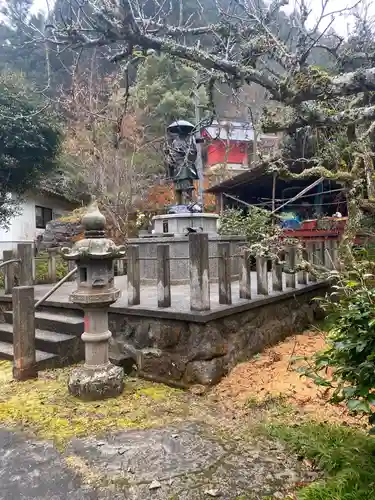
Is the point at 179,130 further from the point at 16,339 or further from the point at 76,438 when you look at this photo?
the point at 76,438

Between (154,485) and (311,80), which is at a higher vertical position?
(311,80)

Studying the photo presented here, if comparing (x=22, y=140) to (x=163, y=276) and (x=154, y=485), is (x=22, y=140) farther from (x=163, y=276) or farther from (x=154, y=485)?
(x=154, y=485)

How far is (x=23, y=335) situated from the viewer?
404 centimetres

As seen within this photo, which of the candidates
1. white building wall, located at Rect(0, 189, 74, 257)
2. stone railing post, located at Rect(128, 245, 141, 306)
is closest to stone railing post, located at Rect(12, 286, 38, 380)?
stone railing post, located at Rect(128, 245, 141, 306)

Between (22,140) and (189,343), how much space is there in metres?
7.82

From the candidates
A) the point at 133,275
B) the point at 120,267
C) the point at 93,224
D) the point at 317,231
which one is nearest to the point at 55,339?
the point at 133,275

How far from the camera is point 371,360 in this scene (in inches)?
76.2

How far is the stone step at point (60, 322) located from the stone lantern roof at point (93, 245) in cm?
138

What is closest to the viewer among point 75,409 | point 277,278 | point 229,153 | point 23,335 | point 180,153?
point 75,409

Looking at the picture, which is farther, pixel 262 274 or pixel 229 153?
pixel 229 153

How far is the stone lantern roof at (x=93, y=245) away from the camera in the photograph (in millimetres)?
3552

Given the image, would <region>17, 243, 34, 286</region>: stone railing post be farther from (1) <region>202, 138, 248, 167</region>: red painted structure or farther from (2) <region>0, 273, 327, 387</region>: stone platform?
(1) <region>202, 138, 248, 167</region>: red painted structure

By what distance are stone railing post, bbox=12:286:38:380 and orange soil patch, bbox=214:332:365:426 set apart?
2.03 meters

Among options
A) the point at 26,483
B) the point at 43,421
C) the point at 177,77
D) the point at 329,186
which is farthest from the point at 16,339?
the point at 177,77
